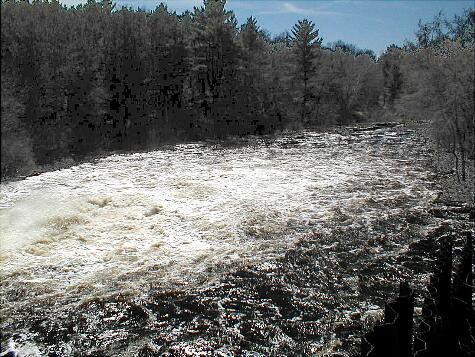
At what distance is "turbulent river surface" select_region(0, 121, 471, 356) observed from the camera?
7.14 meters

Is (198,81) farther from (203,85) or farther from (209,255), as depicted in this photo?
(209,255)

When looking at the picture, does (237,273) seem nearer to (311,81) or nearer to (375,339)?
(375,339)

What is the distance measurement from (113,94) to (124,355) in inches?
934

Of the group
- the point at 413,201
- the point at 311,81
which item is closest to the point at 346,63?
the point at 311,81

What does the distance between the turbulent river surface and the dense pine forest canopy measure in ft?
12.4

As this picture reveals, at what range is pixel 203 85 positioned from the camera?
1309 inches

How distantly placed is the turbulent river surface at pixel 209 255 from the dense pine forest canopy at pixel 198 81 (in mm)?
3773

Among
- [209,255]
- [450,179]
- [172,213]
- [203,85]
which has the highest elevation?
[203,85]

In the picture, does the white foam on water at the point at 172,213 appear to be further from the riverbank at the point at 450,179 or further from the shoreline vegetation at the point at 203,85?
the shoreline vegetation at the point at 203,85

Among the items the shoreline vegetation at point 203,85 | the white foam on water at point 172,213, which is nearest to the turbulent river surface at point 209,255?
the white foam on water at point 172,213

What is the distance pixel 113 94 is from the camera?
92.8 feet

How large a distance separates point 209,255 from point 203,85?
24660 millimetres

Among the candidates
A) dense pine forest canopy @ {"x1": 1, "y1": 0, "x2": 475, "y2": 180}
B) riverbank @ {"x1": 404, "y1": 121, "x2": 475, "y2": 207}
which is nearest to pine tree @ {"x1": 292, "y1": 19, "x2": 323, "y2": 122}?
dense pine forest canopy @ {"x1": 1, "y1": 0, "x2": 475, "y2": 180}

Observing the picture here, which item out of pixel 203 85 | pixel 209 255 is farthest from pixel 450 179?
pixel 203 85
